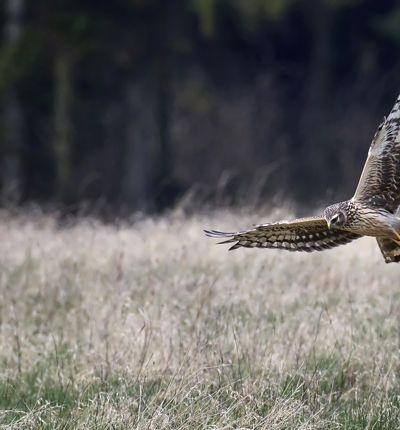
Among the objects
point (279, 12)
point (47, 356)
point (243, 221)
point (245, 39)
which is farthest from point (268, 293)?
point (245, 39)

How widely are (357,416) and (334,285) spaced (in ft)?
9.52

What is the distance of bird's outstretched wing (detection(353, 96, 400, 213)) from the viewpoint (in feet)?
18.0

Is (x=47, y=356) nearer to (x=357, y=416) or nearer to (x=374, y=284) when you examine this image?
(x=357, y=416)

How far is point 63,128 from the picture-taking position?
19.5m

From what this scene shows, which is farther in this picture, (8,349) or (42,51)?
(42,51)

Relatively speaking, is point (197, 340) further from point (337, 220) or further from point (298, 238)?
point (337, 220)

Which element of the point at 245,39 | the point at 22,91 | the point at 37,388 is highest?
the point at 245,39

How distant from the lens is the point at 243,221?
34.6 feet

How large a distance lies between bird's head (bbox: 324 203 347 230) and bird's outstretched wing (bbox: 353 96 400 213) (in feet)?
0.57

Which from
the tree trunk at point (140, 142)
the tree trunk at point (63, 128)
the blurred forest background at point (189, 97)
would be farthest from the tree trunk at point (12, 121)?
the tree trunk at point (140, 142)

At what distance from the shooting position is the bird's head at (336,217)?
18.9ft

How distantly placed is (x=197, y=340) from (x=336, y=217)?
1218 millimetres

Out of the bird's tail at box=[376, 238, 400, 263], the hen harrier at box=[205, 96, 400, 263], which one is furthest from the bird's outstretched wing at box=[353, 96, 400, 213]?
the bird's tail at box=[376, 238, 400, 263]

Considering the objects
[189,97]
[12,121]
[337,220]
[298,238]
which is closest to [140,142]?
[189,97]
